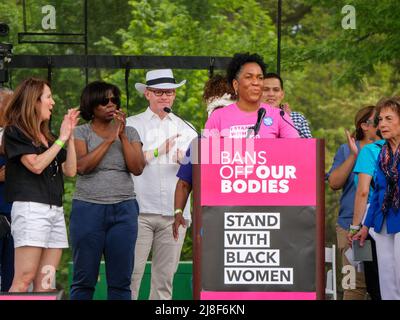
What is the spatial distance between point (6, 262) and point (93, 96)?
1.24 metres

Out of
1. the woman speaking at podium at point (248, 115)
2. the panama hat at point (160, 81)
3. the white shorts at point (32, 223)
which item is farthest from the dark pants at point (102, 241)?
the panama hat at point (160, 81)

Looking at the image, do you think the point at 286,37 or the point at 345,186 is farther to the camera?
the point at 286,37

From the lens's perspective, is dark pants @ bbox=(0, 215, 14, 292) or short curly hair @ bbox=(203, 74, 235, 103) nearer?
dark pants @ bbox=(0, 215, 14, 292)

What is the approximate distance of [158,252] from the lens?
8195 millimetres

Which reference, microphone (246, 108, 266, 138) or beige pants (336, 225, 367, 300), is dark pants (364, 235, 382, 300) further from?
microphone (246, 108, 266, 138)

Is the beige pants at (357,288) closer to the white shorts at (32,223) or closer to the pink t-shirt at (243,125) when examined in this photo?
the pink t-shirt at (243,125)

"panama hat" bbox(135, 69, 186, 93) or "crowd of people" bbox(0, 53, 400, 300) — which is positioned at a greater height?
"panama hat" bbox(135, 69, 186, 93)

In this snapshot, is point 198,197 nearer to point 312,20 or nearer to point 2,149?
point 2,149

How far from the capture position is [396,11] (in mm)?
13656

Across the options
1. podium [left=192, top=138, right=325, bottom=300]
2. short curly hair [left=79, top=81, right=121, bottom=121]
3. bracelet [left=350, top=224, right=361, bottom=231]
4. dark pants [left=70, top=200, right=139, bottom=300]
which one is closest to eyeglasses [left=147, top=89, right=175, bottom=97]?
short curly hair [left=79, top=81, right=121, bottom=121]

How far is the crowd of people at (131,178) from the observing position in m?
6.84

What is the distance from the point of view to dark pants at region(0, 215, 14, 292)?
7.64m
